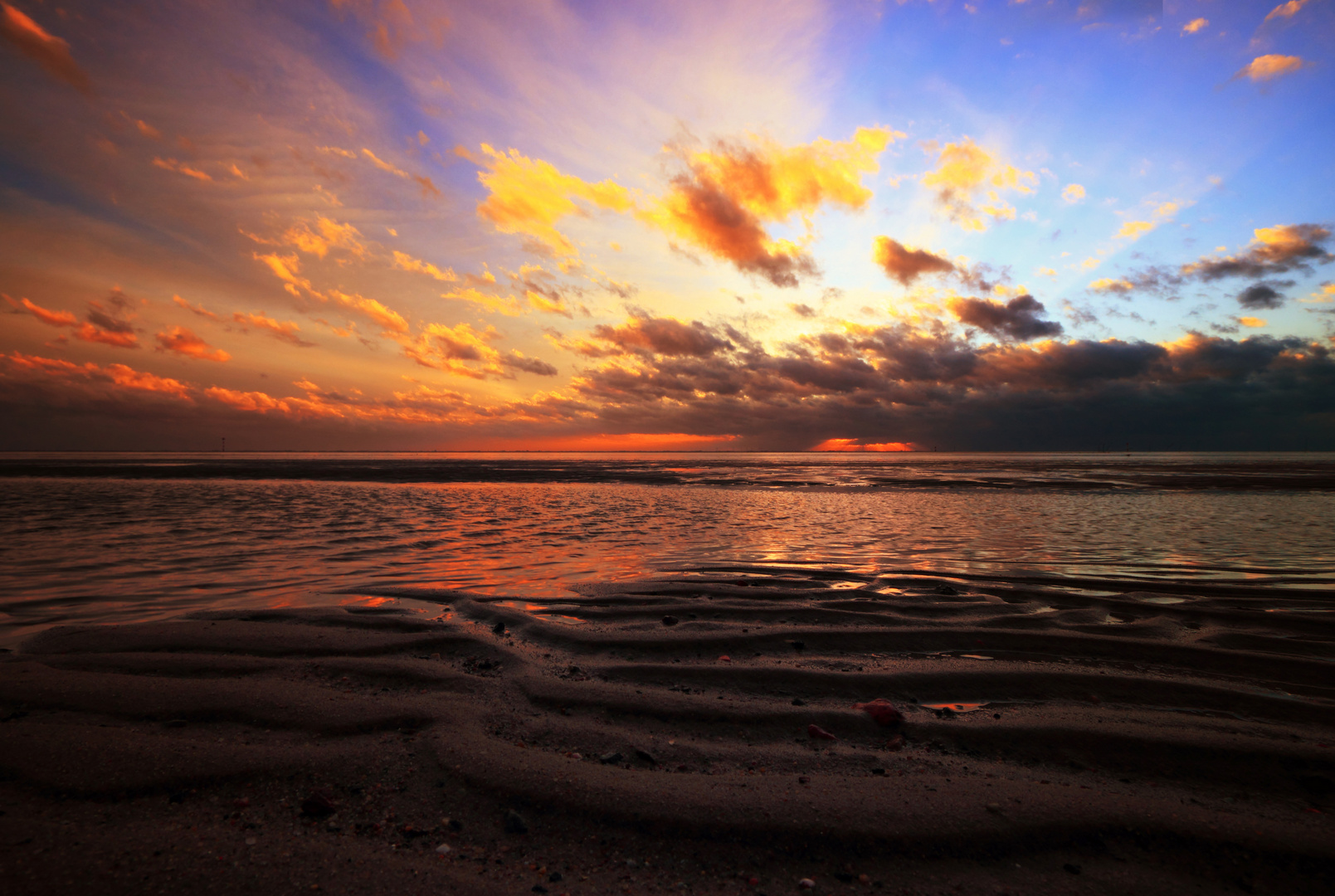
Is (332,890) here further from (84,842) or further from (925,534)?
(925,534)

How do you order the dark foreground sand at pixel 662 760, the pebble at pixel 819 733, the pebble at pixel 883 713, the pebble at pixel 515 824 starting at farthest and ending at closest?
1. the pebble at pixel 883 713
2. the pebble at pixel 819 733
3. the pebble at pixel 515 824
4. the dark foreground sand at pixel 662 760

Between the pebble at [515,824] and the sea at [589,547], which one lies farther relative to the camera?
the sea at [589,547]

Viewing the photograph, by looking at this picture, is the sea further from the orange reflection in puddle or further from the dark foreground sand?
the dark foreground sand

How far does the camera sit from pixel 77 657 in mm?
5309

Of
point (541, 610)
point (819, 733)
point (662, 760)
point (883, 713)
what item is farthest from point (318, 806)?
point (541, 610)

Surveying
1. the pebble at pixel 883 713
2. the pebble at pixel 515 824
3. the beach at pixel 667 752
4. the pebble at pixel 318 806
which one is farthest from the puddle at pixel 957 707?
the pebble at pixel 318 806

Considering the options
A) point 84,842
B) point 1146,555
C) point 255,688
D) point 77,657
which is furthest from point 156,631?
point 1146,555

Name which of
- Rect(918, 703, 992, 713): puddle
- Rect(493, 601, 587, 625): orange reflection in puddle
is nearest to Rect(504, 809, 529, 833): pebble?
Rect(918, 703, 992, 713): puddle

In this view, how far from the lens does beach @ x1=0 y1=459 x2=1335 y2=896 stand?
8.75 ft

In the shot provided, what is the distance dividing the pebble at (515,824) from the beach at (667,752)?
0.06ft

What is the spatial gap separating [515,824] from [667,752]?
114cm

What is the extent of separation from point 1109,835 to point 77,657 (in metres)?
8.30

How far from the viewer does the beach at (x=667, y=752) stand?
8.75 ft

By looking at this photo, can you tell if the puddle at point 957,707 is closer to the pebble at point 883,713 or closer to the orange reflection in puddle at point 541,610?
the pebble at point 883,713
